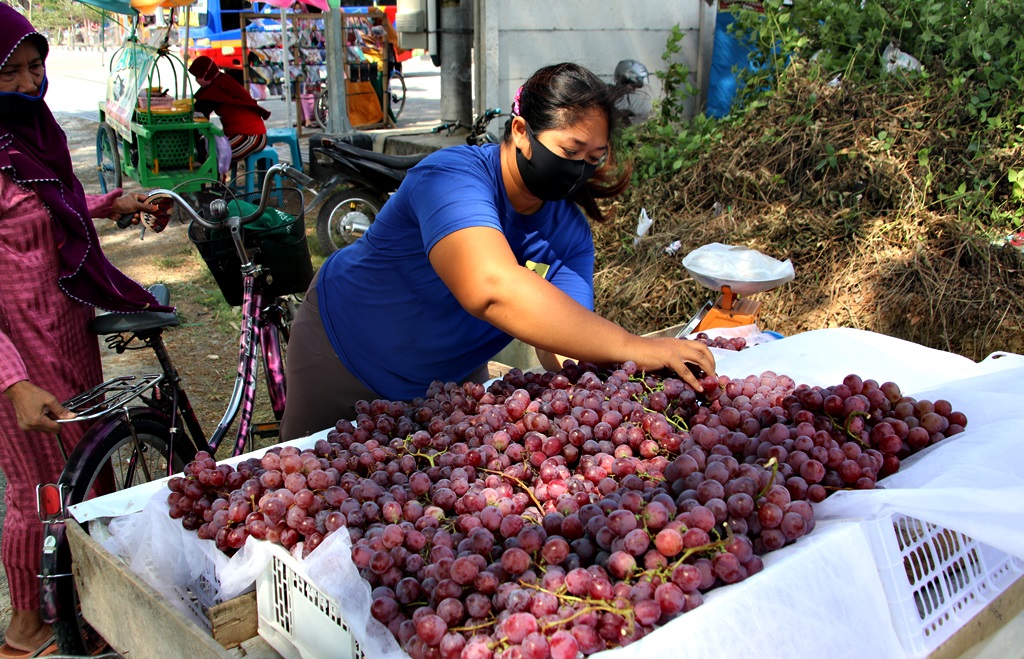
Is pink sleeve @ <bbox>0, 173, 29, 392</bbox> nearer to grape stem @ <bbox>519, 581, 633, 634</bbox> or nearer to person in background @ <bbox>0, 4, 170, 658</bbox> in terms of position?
person in background @ <bbox>0, 4, 170, 658</bbox>

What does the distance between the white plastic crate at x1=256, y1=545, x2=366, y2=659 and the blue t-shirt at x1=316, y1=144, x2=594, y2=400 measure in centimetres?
85

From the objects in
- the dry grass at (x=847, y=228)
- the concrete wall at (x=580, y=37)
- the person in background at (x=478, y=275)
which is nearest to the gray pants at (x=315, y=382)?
the person in background at (x=478, y=275)

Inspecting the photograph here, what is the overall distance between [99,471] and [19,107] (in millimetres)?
1032

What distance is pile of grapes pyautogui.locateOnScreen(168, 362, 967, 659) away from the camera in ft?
3.66

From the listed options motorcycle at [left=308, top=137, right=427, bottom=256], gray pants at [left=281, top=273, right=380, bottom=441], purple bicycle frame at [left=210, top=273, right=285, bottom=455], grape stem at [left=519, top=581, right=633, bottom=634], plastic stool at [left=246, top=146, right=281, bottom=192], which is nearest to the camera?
grape stem at [left=519, top=581, right=633, bottom=634]

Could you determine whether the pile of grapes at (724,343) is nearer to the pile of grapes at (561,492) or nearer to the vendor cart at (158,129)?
the pile of grapes at (561,492)

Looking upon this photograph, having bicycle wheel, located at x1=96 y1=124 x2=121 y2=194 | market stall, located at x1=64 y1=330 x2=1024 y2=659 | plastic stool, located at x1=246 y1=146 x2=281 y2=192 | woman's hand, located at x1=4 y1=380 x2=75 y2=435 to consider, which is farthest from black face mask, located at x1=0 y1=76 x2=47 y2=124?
bicycle wheel, located at x1=96 y1=124 x2=121 y2=194

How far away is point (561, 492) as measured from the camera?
138 cm

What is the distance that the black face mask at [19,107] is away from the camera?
212 centimetres

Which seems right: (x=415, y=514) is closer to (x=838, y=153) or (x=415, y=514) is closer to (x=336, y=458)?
(x=336, y=458)

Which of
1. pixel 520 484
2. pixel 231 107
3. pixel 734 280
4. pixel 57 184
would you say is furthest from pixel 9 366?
pixel 231 107

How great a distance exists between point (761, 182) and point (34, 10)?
33.7 metres

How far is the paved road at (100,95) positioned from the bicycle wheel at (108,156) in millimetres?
395

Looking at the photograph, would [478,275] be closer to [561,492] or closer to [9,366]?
[561,492]
